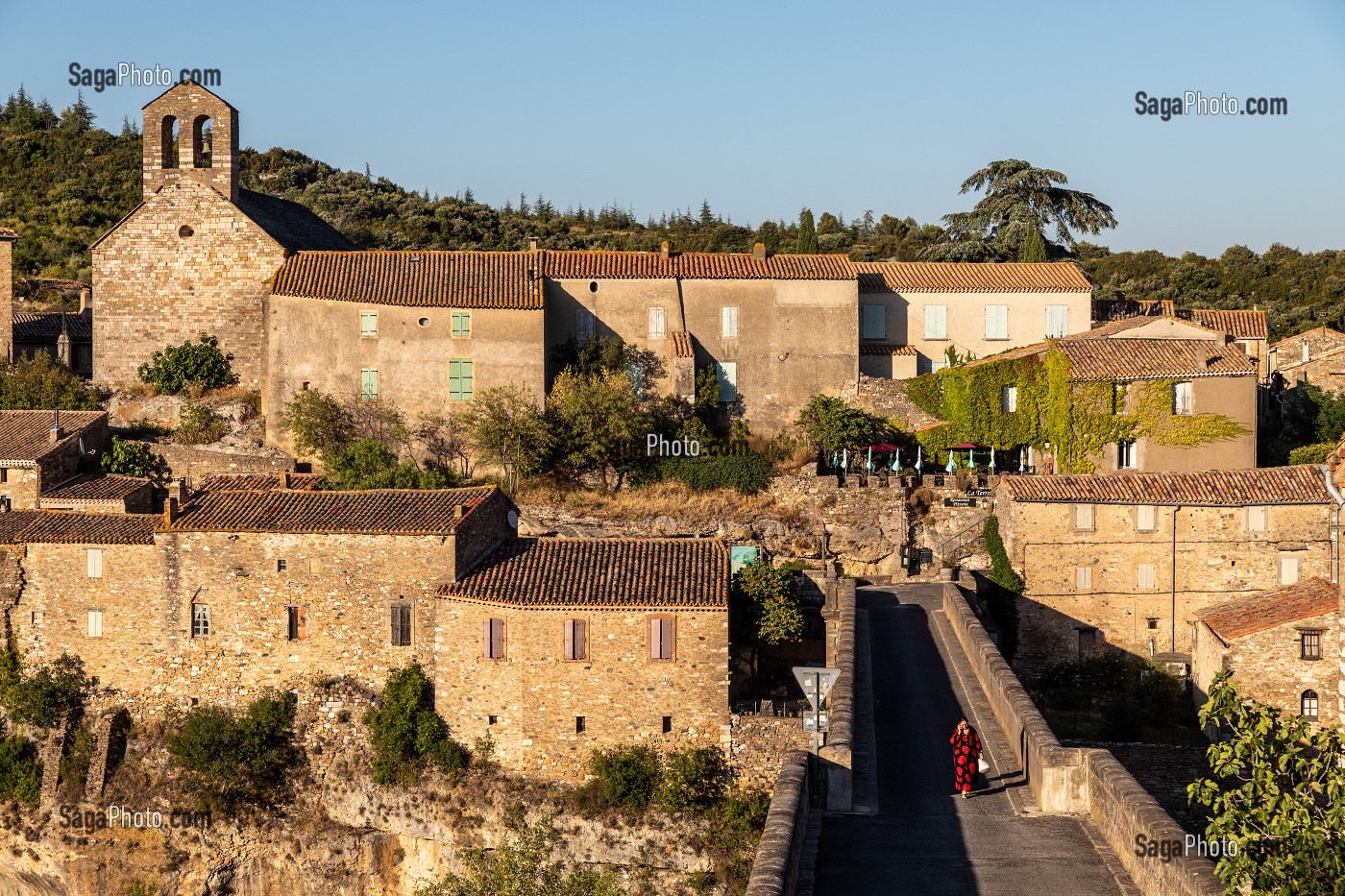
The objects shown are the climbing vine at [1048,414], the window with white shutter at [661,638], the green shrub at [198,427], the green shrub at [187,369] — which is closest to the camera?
the window with white shutter at [661,638]

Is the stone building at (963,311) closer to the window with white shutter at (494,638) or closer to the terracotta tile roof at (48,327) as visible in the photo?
the window with white shutter at (494,638)

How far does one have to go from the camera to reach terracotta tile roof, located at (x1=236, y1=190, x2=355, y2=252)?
45875 mm

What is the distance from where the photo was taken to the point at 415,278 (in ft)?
142

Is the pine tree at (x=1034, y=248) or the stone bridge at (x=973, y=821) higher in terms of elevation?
the pine tree at (x=1034, y=248)

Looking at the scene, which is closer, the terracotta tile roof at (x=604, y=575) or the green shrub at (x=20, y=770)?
the terracotta tile roof at (x=604, y=575)

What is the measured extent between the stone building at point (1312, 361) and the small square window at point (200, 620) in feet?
115

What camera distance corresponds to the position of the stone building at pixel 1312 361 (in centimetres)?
4978

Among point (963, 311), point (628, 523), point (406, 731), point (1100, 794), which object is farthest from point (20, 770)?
point (963, 311)

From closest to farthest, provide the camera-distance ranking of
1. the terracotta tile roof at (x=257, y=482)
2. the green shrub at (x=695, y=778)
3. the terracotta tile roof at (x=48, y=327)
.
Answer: the green shrub at (x=695, y=778) → the terracotta tile roof at (x=257, y=482) → the terracotta tile roof at (x=48, y=327)

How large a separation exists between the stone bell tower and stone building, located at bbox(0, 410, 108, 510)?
8.25m

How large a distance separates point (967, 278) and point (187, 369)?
A: 23.5 m

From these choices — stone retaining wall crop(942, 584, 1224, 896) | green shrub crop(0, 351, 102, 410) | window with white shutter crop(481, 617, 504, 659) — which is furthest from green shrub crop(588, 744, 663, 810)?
green shrub crop(0, 351, 102, 410)

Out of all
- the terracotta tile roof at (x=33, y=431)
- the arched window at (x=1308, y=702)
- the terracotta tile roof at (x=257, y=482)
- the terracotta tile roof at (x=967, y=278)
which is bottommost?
the arched window at (x=1308, y=702)

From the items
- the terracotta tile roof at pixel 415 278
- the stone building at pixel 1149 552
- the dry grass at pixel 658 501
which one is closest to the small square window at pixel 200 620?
the dry grass at pixel 658 501
